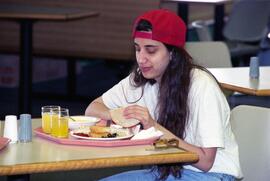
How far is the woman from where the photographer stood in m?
2.94

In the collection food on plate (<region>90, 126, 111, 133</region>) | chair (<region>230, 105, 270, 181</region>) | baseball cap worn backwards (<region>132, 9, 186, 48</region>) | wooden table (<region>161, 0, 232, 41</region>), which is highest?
baseball cap worn backwards (<region>132, 9, 186, 48</region>)

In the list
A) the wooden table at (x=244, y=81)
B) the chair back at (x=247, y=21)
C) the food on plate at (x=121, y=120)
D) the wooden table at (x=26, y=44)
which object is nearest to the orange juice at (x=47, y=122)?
the food on plate at (x=121, y=120)

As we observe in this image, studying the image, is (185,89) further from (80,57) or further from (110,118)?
(80,57)

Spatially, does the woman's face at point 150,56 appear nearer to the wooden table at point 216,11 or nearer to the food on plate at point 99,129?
the food on plate at point 99,129

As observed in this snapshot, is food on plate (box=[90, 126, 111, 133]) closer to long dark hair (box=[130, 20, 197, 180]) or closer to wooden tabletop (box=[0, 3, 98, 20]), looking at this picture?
long dark hair (box=[130, 20, 197, 180])

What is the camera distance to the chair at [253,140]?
3232 millimetres

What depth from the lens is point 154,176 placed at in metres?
3.05

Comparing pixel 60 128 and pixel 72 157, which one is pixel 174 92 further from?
pixel 72 157

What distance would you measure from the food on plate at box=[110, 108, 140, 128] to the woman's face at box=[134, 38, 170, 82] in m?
0.18

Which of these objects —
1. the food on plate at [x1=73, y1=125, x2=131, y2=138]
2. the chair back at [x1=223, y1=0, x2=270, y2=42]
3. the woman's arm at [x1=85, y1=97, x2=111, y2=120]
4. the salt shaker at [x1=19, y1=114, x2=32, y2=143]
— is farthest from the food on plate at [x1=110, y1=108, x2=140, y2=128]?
the chair back at [x1=223, y1=0, x2=270, y2=42]

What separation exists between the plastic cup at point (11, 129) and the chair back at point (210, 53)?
2857 millimetres

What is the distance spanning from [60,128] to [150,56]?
0.46 meters

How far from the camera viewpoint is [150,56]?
3070 mm

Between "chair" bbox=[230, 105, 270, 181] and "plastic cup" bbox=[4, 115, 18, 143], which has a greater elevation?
"plastic cup" bbox=[4, 115, 18, 143]
